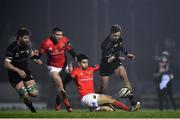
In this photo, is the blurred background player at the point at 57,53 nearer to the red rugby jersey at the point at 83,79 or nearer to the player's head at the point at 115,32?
the red rugby jersey at the point at 83,79

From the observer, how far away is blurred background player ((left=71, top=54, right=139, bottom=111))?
52.3 feet

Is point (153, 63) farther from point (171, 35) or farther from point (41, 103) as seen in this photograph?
point (41, 103)

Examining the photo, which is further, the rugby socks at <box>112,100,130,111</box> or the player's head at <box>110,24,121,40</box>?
the player's head at <box>110,24,121,40</box>

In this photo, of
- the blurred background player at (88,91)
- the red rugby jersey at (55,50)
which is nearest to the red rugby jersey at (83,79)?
the blurred background player at (88,91)

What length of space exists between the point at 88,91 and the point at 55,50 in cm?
119

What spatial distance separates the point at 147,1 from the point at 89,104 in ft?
33.3

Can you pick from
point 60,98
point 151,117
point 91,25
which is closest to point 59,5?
point 91,25

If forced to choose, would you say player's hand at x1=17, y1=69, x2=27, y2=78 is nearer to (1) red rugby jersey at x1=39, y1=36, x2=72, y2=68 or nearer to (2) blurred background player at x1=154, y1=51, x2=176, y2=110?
(1) red rugby jersey at x1=39, y1=36, x2=72, y2=68

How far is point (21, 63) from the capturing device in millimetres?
15984

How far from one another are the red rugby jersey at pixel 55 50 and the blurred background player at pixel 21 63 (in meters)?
0.48

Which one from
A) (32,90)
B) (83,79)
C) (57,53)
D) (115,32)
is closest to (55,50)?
(57,53)

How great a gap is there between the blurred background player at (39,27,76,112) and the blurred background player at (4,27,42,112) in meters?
0.53

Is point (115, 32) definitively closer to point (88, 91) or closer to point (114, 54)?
point (114, 54)

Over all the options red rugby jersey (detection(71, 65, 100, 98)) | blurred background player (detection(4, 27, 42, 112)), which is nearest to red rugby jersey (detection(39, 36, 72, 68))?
blurred background player (detection(4, 27, 42, 112))
